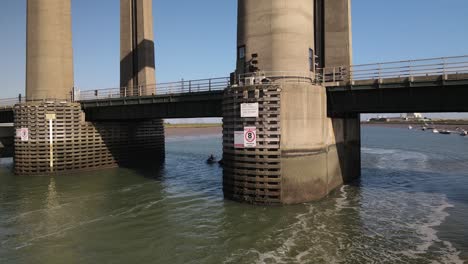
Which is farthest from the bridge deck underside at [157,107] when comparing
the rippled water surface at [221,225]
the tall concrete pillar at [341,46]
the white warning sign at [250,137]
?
the tall concrete pillar at [341,46]

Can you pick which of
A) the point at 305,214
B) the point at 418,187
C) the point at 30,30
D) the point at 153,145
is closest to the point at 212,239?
the point at 305,214

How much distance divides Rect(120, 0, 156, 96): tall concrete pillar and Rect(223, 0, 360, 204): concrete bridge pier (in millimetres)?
28022

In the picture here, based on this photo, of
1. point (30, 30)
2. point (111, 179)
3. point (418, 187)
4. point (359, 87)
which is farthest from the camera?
point (30, 30)

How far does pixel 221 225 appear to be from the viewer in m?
20.1

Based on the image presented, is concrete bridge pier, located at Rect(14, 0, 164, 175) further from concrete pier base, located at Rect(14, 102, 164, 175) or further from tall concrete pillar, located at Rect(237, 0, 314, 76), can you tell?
tall concrete pillar, located at Rect(237, 0, 314, 76)

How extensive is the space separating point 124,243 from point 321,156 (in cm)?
1470

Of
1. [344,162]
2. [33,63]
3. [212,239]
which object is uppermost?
[33,63]

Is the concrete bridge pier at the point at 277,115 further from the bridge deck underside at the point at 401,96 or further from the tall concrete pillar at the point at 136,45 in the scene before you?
the tall concrete pillar at the point at 136,45

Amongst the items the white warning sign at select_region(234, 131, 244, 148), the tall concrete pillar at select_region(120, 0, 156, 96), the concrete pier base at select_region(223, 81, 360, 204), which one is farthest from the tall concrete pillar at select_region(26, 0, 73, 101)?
the white warning sign at select_region(234, 131, 244, 148)

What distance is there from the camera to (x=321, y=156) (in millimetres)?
25797

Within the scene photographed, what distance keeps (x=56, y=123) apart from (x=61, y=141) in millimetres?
2141

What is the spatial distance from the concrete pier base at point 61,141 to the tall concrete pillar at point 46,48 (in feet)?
13.1

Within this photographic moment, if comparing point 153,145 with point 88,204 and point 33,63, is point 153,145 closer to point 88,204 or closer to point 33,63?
point 33,63

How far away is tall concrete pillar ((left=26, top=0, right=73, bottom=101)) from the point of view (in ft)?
143
